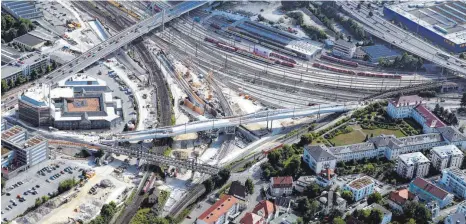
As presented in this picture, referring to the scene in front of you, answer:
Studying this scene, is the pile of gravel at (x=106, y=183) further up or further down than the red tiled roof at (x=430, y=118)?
further down

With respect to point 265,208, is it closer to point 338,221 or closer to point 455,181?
point 338,221

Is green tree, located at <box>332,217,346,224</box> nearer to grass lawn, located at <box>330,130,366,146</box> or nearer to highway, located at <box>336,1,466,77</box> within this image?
grass lawn, located at <box>330,130,366,146</box>

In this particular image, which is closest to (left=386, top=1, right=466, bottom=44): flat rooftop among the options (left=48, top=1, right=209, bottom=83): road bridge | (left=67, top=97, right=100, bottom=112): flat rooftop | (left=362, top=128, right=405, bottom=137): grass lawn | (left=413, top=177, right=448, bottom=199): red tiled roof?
(left=362, top=128, right=405, bottom=137): grass lawn

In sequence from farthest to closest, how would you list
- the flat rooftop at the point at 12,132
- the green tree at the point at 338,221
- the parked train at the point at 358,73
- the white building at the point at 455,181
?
the parked train at the point at 358,73
the flat rooftop at the point at 12,132
the white building at the point at 455,181
the green tree at the point at 338,221

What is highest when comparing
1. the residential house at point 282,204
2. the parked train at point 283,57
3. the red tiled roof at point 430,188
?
the parked train at point 283,57

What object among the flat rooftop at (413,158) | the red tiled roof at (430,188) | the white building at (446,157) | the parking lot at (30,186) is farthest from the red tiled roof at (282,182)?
the parking lot at (30,186)

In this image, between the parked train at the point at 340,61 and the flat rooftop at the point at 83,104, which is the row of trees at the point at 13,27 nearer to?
the flat rooftop at the point at 83,104
